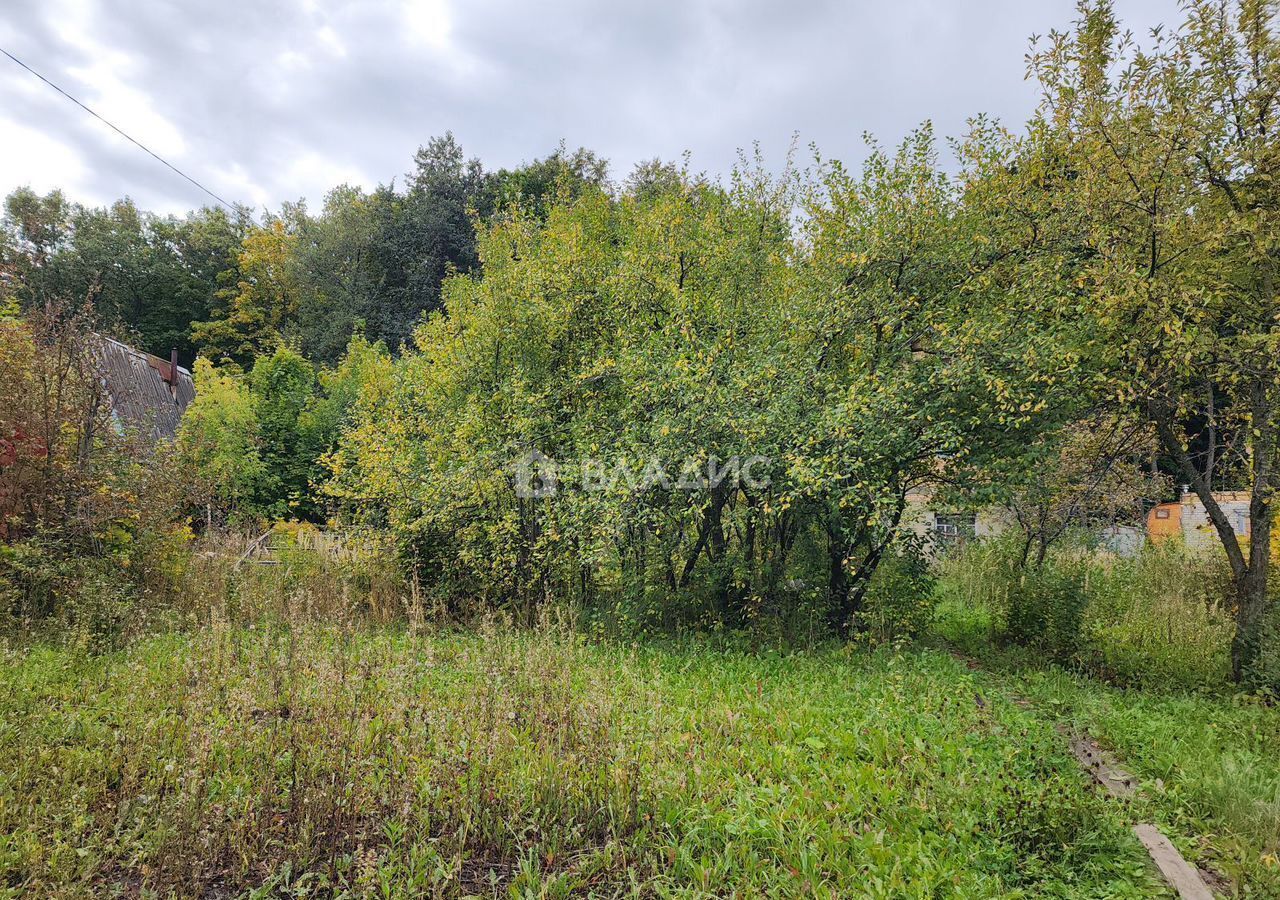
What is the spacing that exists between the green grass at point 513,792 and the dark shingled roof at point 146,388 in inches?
142

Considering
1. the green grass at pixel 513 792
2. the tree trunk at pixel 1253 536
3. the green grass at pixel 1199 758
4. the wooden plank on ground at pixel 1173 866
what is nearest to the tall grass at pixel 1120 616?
the tree trunk at pixel 1253 536

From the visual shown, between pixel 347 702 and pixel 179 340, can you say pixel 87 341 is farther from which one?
pixel 179 340

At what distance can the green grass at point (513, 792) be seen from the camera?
2.56 meters

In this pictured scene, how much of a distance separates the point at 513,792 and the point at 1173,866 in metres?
2.88

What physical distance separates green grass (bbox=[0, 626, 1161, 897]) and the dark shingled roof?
11.8 ft

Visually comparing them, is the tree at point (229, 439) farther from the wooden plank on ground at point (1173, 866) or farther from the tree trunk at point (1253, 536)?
the tree trunk at point (1253, 536)

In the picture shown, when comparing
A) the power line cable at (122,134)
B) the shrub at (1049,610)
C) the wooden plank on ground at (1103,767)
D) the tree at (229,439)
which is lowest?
the wooden plank on ground at (1103,767)

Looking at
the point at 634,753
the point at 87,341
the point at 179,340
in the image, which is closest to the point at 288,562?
the point at 87,341

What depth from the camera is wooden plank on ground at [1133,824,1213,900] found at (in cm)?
245

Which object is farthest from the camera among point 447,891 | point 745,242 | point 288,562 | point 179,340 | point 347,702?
point 179,340

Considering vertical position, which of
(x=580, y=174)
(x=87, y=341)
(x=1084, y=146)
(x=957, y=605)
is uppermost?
(x=580, y=174)

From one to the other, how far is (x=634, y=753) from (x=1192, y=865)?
8.27ft

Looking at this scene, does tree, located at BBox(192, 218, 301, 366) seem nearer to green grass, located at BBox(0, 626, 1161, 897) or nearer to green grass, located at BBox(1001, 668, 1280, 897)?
green grass, located at BBox(0, 626, 1161, 897)

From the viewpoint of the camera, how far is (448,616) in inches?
299
